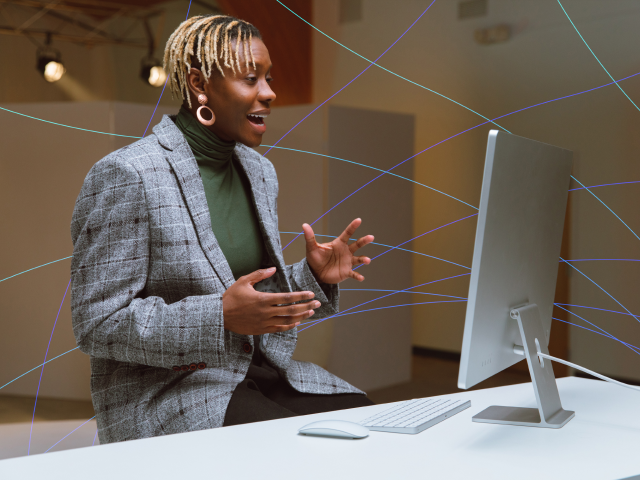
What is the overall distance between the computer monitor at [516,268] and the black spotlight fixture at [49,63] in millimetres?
3276

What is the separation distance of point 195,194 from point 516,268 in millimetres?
816

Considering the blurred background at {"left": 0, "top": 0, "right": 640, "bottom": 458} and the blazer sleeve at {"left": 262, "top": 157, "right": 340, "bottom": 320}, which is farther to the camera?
the blurred background at {"left": 0, "top": 0, "right": 640, "bottom": 458}

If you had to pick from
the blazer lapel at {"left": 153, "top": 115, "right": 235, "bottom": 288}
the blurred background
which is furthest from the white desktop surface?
the blurred background

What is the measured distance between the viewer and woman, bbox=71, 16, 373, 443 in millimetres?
1438

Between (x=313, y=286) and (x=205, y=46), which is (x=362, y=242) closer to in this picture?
(x=313, y=286)

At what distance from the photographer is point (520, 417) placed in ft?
4.09

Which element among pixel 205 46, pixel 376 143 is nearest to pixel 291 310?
pixel 205 46

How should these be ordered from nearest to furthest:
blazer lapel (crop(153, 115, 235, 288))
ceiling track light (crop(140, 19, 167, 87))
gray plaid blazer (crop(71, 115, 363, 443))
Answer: gray plaid blazer (crop(71, 115, 363, 443)) → blazer lapel (crop(153, 115, 235, 288)) → ceiling track light (crop(140, 19, 167, 87))

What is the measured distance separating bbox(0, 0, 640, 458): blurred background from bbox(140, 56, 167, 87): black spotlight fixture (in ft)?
0.05

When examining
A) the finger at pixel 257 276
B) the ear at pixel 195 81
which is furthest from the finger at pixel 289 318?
the ear at pixel 195 81

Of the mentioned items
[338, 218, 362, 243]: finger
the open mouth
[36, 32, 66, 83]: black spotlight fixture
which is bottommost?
[338, 218, 362, 243]: finger

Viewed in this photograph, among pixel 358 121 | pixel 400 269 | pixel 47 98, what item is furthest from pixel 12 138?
pixel 400 269

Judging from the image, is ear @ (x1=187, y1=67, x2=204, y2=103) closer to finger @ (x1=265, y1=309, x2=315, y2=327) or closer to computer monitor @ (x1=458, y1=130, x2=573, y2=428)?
finger @ (x1=265, y1=309, x2=315, y2=327)

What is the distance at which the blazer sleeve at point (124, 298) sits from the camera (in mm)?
1431
